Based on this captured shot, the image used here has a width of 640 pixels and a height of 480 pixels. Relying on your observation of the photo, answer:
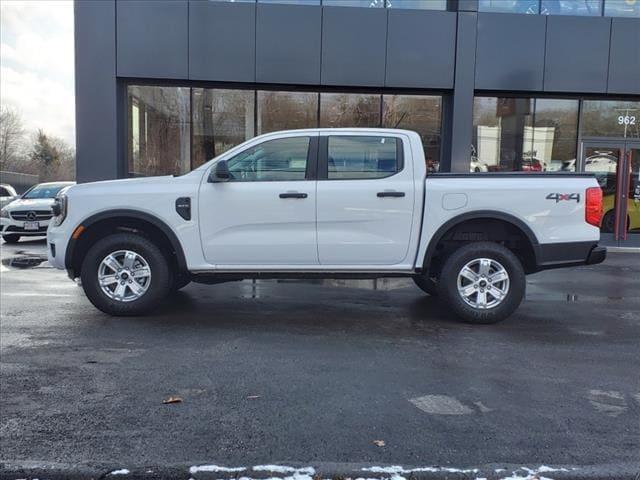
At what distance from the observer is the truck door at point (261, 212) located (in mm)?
6039

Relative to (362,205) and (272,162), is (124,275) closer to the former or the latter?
(272,162)

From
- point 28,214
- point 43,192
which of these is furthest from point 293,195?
point 43,192

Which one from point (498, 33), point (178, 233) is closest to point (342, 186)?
point (178, 233)

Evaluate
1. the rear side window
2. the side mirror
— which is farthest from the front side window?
the rear side window

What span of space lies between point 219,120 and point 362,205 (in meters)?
8.41

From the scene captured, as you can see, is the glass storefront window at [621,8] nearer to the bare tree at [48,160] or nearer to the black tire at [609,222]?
the black tire at [609,222]

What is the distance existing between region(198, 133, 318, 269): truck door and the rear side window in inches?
8.7

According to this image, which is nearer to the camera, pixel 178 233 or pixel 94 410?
pixel 94 410

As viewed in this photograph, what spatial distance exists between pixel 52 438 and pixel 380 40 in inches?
448

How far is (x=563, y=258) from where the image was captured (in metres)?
6.14

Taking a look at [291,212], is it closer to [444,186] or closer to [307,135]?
[307,135]

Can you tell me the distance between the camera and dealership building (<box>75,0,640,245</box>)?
12.6 m

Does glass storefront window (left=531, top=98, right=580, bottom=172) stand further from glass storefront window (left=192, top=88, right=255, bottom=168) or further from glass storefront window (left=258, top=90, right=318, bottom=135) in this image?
glass storefront window (left=192, top=88, right=255, bottom=168)

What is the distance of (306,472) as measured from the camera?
9.93 feet
